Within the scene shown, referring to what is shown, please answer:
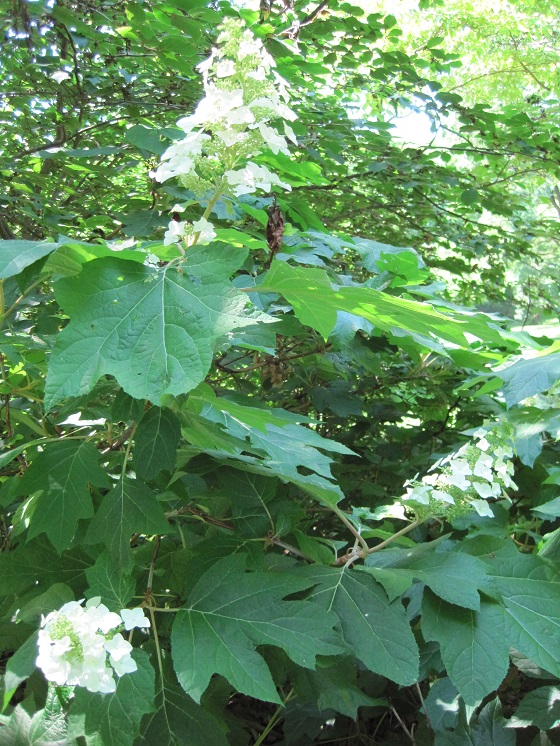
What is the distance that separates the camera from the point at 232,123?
1184 millimetres

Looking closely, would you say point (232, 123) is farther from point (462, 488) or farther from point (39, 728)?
point (39, 728)

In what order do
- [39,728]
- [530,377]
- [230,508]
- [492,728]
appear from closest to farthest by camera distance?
[39,728] < [492,728] < [230,508] < [530,377]

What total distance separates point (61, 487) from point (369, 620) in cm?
67

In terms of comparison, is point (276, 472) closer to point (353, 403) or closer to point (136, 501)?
point (136, 501)

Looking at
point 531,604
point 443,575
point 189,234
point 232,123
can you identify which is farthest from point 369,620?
point 232,123

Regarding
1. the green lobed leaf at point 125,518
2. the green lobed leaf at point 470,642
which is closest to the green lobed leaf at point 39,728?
the green lobed leaf at point 125,518

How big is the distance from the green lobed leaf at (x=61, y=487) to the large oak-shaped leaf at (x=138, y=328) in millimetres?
389

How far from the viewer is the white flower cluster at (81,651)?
3.30ft

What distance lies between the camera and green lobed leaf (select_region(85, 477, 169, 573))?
4.13ft

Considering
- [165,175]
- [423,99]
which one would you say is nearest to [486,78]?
[423,99]

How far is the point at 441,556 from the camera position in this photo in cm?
131

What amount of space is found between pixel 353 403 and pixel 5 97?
2629 mm

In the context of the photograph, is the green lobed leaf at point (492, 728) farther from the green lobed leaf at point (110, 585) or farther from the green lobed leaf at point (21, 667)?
the green lobed leaf at point (21, 667)

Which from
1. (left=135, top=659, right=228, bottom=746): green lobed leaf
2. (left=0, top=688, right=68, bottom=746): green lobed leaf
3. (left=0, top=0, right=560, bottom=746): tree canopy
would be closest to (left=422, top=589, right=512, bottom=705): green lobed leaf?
(left=0, top=0, right=560, bottom=746): tree canopy
